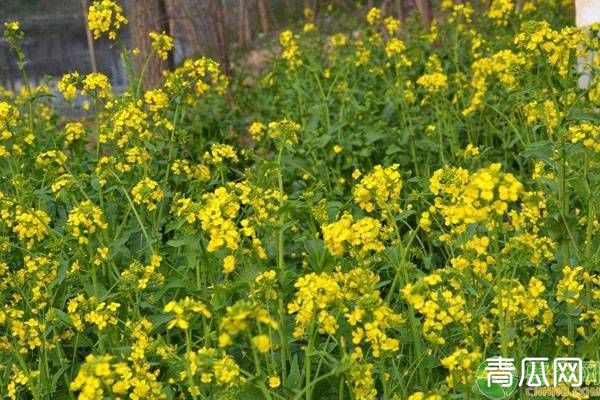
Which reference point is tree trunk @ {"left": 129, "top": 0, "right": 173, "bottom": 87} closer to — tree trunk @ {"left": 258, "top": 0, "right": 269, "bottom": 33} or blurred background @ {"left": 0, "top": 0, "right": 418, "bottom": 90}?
blurred background @ {"left": 0, "top": 0, "right": 418, "bottom": 90}

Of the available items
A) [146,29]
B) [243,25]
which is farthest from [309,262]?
[243,25]

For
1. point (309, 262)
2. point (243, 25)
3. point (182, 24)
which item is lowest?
point (309, 262)

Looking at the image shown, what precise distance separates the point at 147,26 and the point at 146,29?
0.8 inches

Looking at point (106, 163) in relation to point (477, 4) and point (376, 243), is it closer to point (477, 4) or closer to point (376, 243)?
point (376, 243)

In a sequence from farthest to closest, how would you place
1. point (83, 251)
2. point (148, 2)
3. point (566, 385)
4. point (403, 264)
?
point (148, 2), point (83, 251), point (403, 264), point (566, 385)

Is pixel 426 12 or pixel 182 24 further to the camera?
pixel 426 12

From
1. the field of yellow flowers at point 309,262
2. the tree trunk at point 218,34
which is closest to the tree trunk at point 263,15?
the tree trunk at point 218,34

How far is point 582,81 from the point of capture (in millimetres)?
4707

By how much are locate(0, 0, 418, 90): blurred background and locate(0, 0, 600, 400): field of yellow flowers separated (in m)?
1.32

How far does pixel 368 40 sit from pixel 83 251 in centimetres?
327

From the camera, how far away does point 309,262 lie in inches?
105

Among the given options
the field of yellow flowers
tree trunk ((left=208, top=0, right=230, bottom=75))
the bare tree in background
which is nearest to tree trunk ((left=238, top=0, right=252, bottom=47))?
the bare tree in background

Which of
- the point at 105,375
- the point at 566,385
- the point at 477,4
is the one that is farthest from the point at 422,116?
the point at 477,4

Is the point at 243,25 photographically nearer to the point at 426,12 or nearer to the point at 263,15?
the point at 263,15
